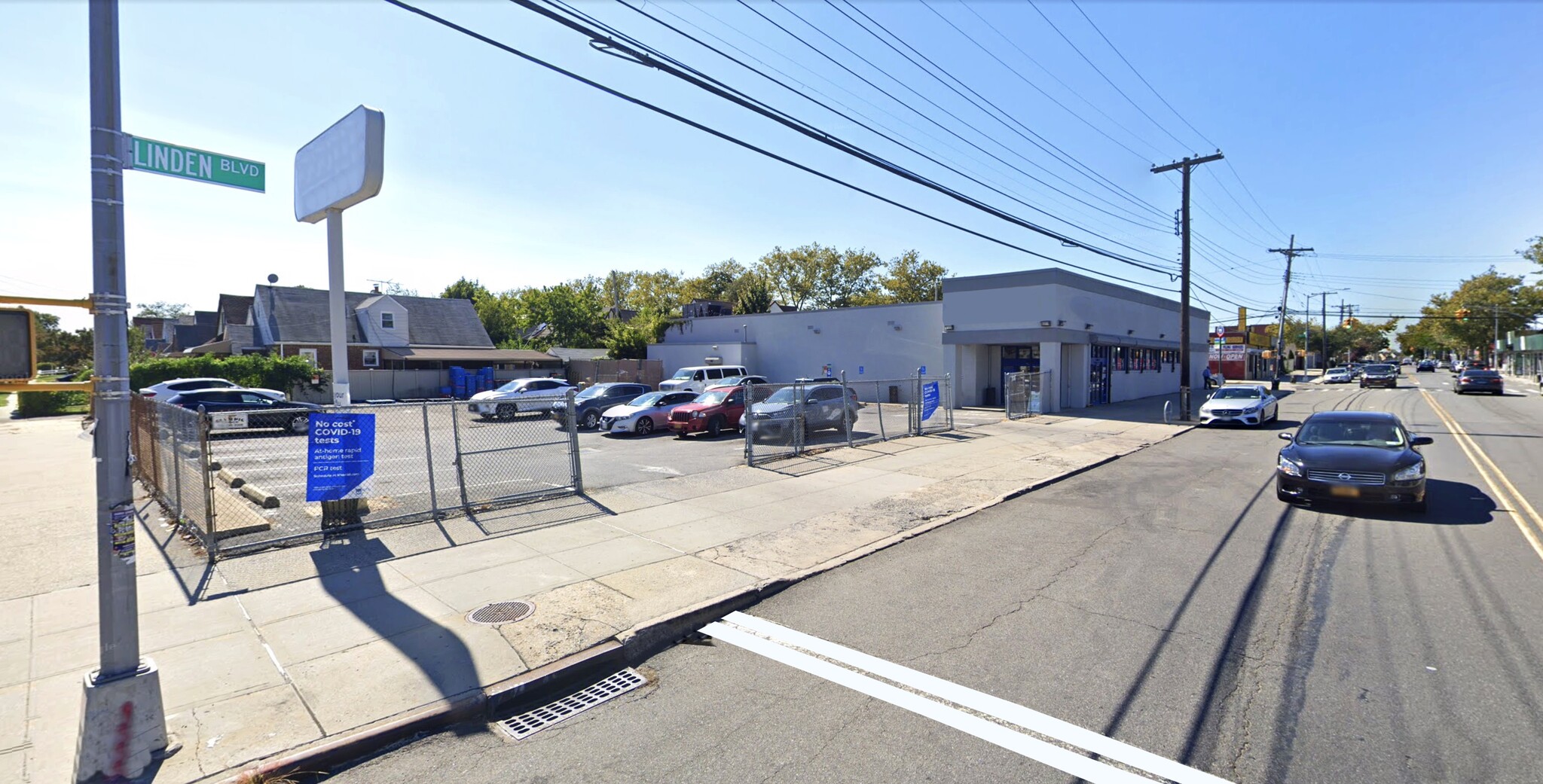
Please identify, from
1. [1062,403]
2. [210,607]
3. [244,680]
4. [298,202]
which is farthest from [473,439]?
[1062,403]

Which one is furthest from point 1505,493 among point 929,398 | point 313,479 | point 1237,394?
point 313,479

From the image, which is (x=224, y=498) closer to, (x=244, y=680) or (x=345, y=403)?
(x=345, y=403)

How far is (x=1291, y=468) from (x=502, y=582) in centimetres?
1027

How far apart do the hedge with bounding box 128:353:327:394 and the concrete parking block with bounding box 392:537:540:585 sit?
3047 centimetres

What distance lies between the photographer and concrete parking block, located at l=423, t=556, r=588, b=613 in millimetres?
6508

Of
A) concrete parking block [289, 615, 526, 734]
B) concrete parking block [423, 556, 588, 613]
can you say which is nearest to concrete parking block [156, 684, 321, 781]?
concrete parking block [289, 615, 526, 734]

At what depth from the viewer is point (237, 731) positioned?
169 inches

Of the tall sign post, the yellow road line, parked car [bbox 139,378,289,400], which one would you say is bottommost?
the yellow road line

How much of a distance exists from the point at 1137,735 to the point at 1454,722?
1885mm

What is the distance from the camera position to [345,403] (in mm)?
9203

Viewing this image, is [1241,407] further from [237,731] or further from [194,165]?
[194,165]

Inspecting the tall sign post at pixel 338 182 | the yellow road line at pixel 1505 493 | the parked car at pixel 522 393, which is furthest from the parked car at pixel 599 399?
the yellow road line at pixel 1505 493

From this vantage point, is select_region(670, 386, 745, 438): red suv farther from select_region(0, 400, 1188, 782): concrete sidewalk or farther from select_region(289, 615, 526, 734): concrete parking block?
select_region(289, 615, 526, 734): concrete parking block

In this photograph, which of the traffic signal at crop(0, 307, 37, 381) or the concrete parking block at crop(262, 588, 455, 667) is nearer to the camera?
the traffic signal at crop(0, 307, 37, 381)
